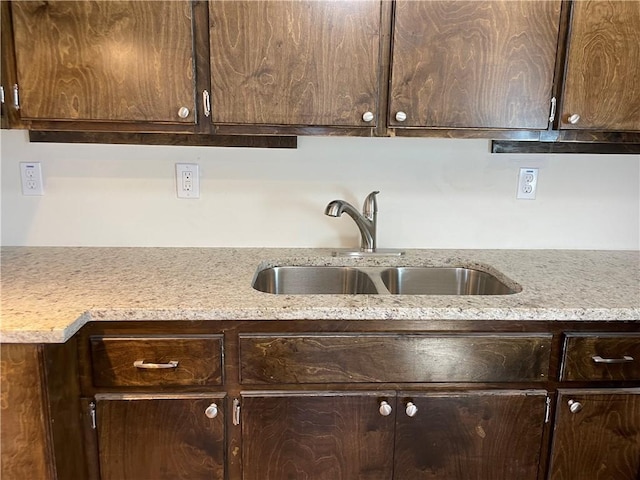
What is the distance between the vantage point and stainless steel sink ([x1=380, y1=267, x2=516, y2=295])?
66.4 inches

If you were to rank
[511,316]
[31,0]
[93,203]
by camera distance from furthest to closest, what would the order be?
[93,203] → [31,0] → [511,316]

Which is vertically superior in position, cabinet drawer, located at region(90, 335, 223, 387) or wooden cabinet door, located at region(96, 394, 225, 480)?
cabinet drawer, located at region(90, 335, 223, 387)

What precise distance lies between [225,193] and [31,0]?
80 cm

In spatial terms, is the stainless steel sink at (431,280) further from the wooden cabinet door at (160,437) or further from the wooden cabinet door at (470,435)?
the wooden cabinet door at (160,437)

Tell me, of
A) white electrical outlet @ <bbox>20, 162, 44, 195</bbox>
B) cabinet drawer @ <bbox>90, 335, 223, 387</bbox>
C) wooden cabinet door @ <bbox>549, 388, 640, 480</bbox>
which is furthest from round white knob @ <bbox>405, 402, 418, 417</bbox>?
white electrical outlet @ <bbox>20, 162, 44, 195</bbox>

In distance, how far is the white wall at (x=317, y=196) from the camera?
5.63ft

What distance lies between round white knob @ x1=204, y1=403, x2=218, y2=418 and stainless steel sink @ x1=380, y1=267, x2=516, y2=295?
28.4 inches

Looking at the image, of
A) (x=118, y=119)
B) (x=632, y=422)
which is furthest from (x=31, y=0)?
(x=632, y=422)

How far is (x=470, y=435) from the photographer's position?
4.27 feet

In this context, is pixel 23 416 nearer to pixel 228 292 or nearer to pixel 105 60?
pixel 228 292

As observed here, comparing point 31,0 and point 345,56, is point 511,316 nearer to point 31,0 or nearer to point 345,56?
point 345,56

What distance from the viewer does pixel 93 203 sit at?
173cm

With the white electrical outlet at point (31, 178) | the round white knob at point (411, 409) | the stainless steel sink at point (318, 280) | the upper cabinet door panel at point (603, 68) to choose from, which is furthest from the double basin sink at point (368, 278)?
the white electrical outlet at point (31, 178)

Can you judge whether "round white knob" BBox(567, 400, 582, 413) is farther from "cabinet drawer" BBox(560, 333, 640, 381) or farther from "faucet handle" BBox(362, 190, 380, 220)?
"faucet handle" BBox(362, 190, 380, 220)
